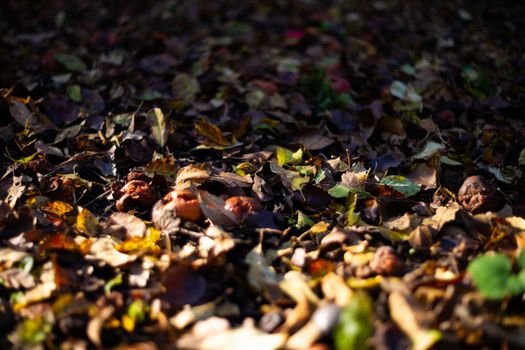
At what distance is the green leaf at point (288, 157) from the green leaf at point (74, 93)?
2.80 feet

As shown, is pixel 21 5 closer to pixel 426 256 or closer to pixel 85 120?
pixel 85 120

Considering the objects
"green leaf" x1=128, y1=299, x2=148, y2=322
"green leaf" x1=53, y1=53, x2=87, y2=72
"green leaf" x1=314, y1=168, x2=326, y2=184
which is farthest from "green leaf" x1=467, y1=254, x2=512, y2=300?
"green leaf" x1=53, y1=53, x2=87, y2=72

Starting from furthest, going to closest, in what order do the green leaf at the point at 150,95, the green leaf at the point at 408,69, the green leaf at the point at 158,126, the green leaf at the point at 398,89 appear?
the green leaf at the point at 408,69 < the green leaf at the point at 398,89 < the green leaf at the point at 150,95 < the green leaf at the point at 158,126

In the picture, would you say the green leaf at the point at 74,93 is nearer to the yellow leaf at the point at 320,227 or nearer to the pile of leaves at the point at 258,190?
the pile of leaves at the point at 258,190

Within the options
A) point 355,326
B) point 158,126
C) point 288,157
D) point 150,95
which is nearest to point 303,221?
point 288,157

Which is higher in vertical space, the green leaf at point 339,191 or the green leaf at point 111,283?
the green leaf at point 111,283

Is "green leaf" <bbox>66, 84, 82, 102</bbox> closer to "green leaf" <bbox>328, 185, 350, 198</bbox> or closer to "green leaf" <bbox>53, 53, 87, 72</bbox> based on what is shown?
"green leaf" <bbox>53, 53, 87, 72</bbox>

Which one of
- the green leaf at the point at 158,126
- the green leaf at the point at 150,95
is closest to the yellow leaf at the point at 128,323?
the green leaf at the point at 158,126

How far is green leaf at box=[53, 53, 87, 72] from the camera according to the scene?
1.93 metres

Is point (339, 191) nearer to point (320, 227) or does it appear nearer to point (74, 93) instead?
point (320, 227)

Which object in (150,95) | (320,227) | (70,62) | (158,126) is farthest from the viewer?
(70,62)

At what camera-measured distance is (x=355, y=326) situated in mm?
774

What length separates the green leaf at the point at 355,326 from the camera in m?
0.77

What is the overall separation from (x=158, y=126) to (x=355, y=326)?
994mm
